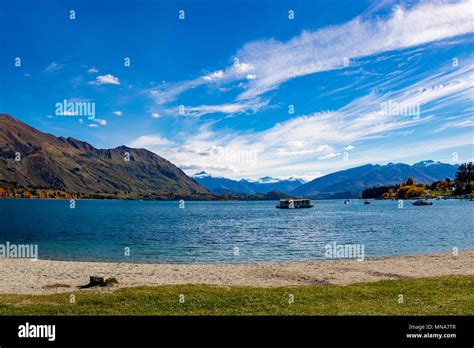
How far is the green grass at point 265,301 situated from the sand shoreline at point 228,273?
6.16 metres

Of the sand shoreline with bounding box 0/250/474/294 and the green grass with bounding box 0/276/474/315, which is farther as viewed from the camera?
the sand shoreline with bounding box 0/250/474/294

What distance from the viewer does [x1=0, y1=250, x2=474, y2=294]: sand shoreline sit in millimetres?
34625

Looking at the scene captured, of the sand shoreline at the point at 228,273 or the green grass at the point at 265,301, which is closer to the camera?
the green grass at the point at 265,301

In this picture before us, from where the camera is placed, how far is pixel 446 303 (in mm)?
21125

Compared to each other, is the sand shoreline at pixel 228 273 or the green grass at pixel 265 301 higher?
the green grass at pixel 265 301

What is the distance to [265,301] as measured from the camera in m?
23.0

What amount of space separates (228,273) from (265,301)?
18.8m

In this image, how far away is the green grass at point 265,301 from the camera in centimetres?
2034

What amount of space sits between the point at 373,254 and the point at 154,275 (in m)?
38.8

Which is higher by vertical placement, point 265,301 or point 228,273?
point 265,301

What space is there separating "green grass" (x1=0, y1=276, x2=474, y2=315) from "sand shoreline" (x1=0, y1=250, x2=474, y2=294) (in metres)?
6.16

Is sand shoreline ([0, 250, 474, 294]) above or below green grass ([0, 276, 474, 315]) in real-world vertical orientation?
below
